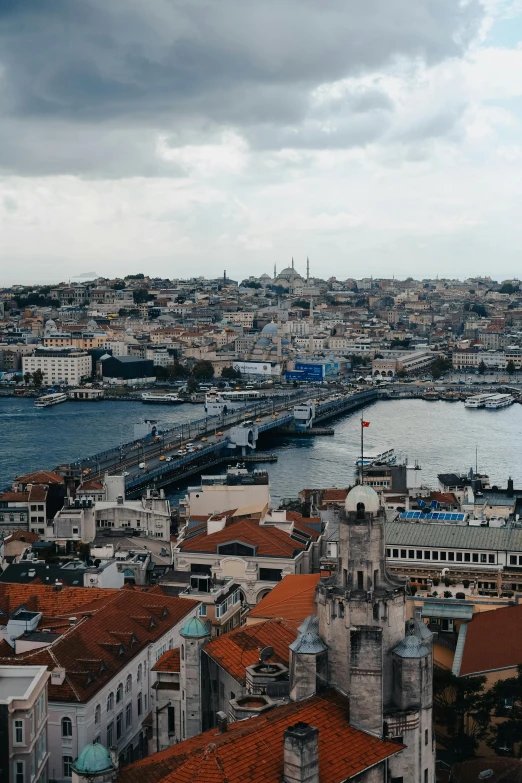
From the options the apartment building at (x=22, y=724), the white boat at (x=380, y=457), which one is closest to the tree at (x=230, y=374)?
the white boat at (x=380, y=457)

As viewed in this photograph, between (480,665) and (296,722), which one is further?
(480,665)

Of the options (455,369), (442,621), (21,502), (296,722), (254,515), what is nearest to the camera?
(296,722)

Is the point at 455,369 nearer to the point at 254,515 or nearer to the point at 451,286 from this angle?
the point at 254,515

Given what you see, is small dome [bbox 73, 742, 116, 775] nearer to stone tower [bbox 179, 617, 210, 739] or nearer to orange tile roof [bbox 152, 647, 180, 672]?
stone tower [bbox 179, 617, 210, 739]

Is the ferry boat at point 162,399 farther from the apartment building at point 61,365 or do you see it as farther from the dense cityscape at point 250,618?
the dense cityscape at point 250,618

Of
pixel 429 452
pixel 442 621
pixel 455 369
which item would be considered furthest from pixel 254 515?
pixel 455 369

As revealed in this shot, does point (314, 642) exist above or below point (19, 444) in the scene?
above

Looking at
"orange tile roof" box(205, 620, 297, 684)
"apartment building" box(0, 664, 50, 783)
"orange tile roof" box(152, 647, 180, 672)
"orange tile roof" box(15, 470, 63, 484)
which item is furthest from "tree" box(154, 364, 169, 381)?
"apartment building" box(0, 664, 50, 783)
